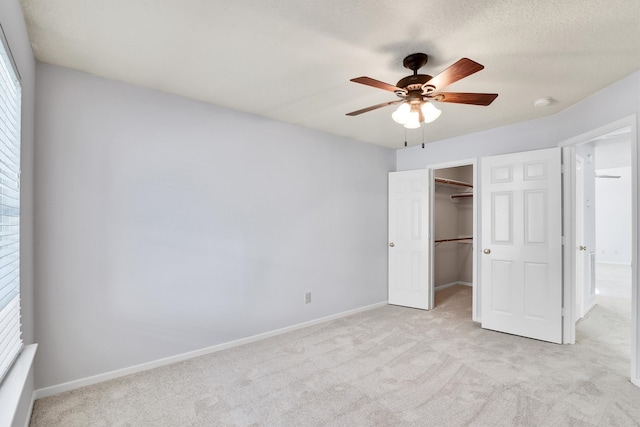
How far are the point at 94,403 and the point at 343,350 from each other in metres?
2.05

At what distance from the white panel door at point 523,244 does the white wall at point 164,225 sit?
192 cm

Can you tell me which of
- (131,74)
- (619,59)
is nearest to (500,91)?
(619,59)

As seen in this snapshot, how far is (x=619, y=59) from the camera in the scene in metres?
2.26

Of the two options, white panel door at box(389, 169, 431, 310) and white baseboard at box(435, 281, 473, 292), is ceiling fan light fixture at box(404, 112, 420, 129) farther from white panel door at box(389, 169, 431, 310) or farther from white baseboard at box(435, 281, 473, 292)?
white baseboard at box(435, 281, 473, 292)

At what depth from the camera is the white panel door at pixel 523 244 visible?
3320mm

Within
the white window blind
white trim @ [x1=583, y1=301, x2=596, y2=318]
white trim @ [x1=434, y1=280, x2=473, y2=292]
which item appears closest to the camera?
the white window blind

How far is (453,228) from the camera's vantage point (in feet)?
20.9

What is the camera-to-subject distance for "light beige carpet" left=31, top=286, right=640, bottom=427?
2.04 metres

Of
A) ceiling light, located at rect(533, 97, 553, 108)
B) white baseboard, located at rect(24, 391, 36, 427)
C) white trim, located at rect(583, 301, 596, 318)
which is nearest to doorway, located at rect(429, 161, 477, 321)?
white trim, located at rect(583, 301, 596, 318)

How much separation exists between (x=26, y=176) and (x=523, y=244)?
454 centimetres

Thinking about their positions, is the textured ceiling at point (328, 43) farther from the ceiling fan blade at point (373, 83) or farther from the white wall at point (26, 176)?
the ceiling fan blade at point (373, 83)

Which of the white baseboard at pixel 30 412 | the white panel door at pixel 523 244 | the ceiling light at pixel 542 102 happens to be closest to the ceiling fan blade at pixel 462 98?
the ceiling light at pixel 542 102

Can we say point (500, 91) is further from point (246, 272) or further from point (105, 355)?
point (105, 355)

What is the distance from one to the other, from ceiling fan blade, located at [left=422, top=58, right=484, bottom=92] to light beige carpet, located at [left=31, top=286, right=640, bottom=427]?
217 centimetres
